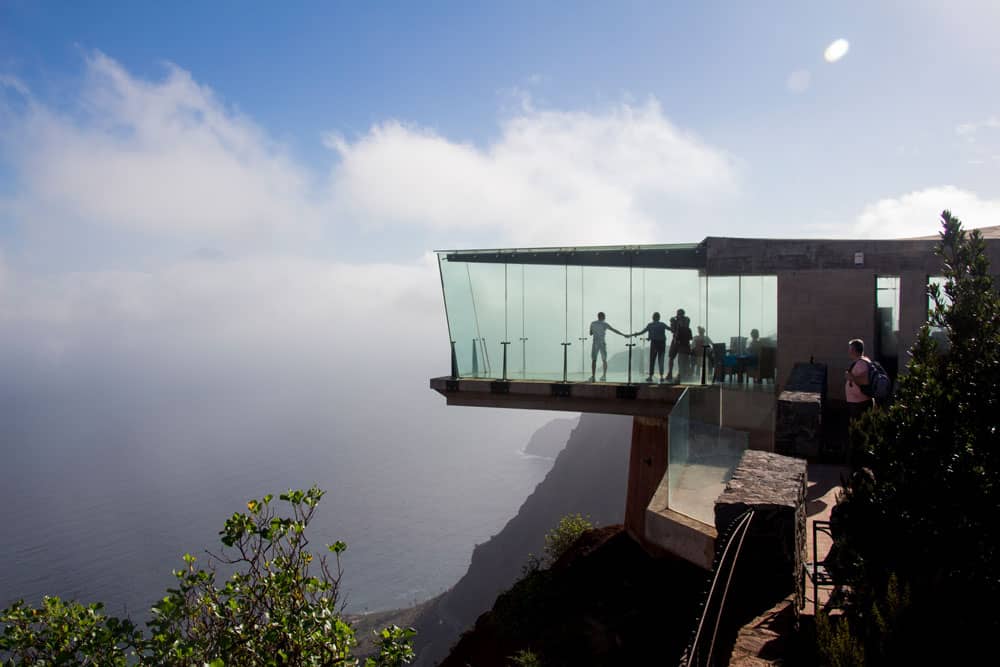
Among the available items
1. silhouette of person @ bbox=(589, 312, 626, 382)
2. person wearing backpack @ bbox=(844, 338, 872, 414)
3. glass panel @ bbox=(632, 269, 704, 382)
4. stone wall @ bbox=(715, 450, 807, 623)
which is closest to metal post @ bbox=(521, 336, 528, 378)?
silhouette of person @ bbox=(589, 312, 626, 382)

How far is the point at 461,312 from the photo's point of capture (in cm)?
1664

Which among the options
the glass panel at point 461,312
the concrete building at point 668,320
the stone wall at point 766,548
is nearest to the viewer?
the stone wall at point 766,548

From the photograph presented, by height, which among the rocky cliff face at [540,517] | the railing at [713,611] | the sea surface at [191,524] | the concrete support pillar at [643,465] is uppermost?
the railing at [713,611]

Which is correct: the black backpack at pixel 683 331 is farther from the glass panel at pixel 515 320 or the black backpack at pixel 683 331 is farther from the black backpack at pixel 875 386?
the black backpack at pixel 875 386

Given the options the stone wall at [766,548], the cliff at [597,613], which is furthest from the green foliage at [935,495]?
the cliff at [597,613]

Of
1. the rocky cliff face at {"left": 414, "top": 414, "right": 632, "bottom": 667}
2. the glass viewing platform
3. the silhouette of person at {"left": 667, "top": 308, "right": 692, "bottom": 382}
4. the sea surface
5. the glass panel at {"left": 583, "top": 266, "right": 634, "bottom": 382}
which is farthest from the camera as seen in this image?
the sea surface

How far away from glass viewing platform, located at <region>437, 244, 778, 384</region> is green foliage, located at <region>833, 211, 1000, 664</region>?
9.12 metres

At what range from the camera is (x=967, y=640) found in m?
3.46

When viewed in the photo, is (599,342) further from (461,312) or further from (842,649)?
(842,649)

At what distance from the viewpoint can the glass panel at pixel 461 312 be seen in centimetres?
1647

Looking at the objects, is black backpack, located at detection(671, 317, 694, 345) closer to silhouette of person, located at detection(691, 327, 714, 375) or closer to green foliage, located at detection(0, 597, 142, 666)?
silhouette of person, located at detection(691, 327, 714, 375)

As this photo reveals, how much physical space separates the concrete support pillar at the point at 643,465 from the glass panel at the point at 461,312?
4.35 m

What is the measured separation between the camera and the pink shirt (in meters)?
8.82

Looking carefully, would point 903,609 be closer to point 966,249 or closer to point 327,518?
point 966,249
